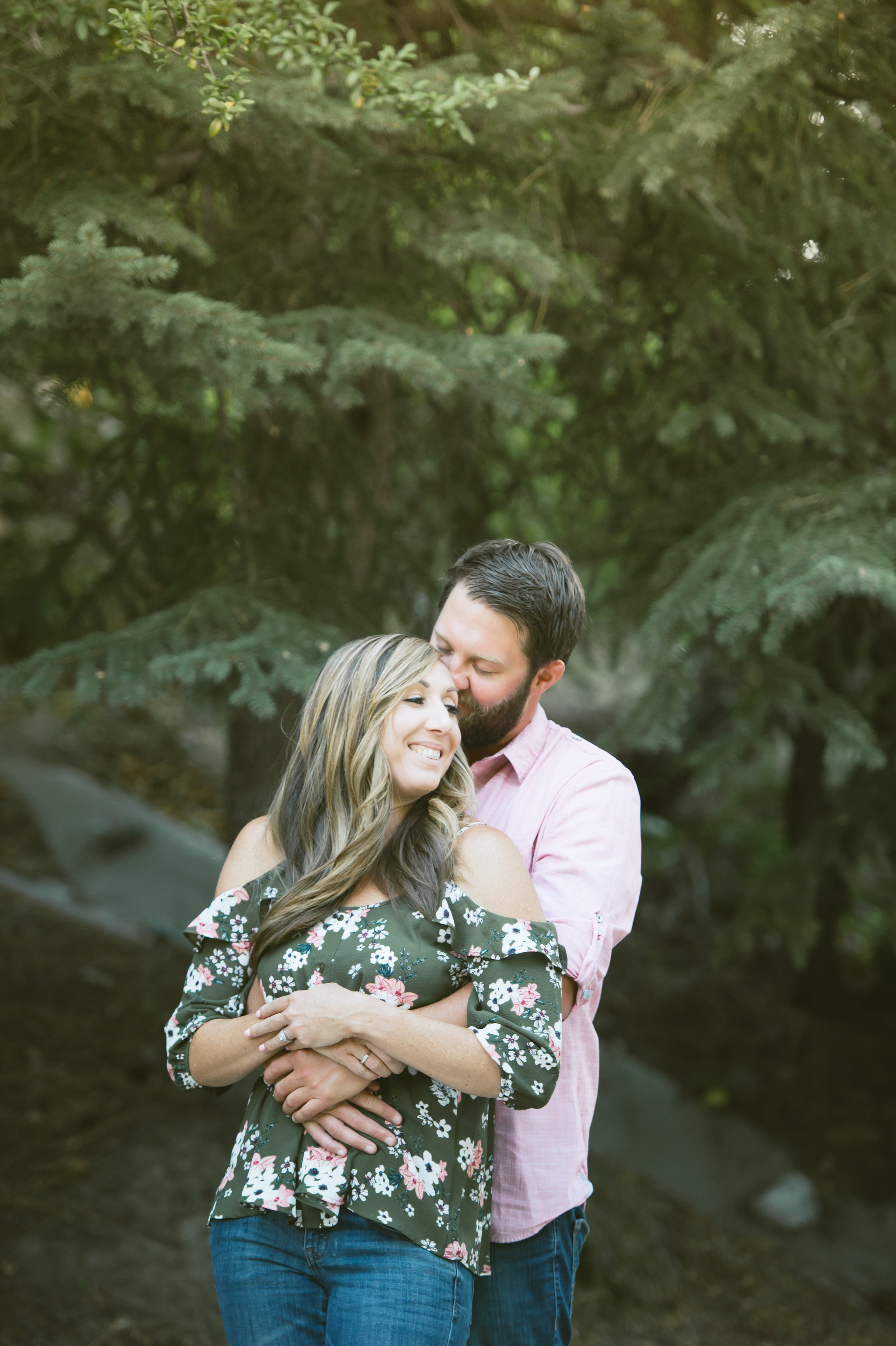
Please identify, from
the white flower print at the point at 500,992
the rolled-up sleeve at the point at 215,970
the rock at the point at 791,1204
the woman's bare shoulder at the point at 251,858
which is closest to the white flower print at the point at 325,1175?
the rolled-up sleeve at the point at 215,970

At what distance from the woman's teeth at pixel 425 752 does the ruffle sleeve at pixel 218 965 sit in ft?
1.17

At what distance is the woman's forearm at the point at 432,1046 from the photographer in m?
1.71

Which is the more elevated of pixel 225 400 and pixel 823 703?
pixel 225 400

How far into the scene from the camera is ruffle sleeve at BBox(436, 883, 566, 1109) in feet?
5.60

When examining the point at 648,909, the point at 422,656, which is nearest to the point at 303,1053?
Answer: the point at 422,656

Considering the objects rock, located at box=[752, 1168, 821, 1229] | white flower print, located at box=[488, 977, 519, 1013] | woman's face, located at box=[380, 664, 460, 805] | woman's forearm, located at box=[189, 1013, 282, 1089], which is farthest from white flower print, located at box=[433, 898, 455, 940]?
rock, located at box=[752, 1168, 821, 1229]

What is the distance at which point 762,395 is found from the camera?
3.09m

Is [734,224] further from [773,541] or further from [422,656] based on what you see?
[422,656]

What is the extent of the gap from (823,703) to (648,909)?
13.7ft

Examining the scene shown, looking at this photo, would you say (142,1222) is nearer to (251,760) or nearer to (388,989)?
(251,760)

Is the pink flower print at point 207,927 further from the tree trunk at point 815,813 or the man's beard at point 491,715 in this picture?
the tree trunk at point 815,813

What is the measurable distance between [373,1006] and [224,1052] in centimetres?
31

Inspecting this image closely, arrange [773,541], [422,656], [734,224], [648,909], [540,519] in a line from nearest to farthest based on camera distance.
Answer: [422,656] < [773,541] < [734,224] < [540,519] < [648,909]

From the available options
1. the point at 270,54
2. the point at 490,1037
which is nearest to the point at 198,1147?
the point at 490,1037
